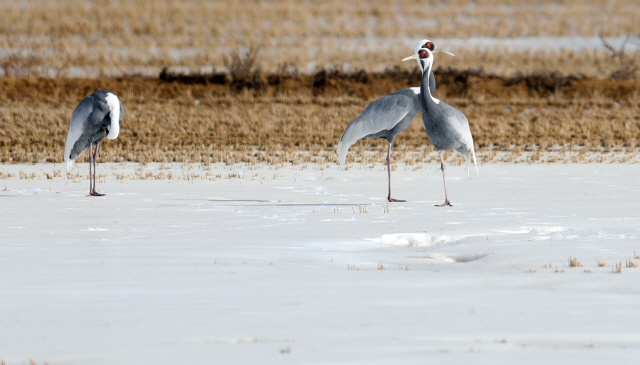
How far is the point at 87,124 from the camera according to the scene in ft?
45.5

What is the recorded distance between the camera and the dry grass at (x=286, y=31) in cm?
4197

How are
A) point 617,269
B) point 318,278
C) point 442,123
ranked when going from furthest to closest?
1. point 442,123
2. point 617,269
3. point 318,278

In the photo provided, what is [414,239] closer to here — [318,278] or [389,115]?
[318,278]

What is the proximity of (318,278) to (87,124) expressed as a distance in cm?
787

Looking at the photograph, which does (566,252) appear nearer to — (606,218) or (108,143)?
(606,218)

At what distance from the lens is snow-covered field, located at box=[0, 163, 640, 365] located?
195 inches

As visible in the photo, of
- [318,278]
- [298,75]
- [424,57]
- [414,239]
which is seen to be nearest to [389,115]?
[424,57]

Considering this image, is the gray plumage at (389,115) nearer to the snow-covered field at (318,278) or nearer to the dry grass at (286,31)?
the snow-covered field at (318,278)

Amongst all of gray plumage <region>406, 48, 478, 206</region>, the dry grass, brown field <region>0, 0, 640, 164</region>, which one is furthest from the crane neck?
the dry grass

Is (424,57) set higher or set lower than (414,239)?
higher

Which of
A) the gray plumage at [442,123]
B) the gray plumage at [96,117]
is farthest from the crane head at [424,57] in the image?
the gray plumage at [96,117]

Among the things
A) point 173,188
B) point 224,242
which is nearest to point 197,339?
point 224,242

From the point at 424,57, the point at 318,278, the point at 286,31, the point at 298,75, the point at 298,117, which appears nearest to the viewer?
the point at 318,278

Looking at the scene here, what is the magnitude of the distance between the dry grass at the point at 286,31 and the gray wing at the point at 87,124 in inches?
900
